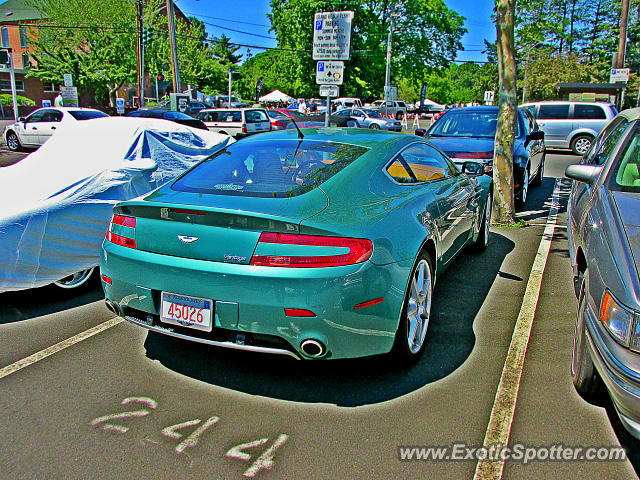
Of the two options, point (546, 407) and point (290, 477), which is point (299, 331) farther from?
point (546, 407)

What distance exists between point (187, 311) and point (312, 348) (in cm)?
73

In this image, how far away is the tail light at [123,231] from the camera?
3198 millimetres

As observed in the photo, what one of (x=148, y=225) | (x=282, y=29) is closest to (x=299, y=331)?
(x=148, y=225)

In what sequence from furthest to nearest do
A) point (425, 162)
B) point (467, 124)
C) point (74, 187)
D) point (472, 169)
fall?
point (467, 124)
point (472, 169)
point (74, 187)
point (425, 162)

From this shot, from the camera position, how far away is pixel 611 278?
258 centimetres

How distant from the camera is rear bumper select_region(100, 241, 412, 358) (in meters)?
2.75

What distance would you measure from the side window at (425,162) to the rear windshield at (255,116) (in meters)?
17.3

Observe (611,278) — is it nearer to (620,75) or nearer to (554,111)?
(554,111)

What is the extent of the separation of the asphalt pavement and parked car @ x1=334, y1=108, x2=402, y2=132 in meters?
28.3

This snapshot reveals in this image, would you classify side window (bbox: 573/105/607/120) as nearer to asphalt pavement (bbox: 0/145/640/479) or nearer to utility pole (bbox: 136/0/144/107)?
asphalt pavement (bbox: 0/145/640/479)

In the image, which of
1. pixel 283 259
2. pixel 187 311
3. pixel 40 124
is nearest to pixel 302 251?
pixel 283 259

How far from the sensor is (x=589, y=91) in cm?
2806

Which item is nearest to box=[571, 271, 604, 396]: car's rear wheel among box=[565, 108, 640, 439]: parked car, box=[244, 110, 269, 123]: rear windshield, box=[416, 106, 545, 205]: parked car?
box=[565, 108, 640, 439]: parked car

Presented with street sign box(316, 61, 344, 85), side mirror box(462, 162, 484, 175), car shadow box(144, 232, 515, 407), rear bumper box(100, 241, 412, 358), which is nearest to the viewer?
rear bumper box(100, 241, 412, 358)
